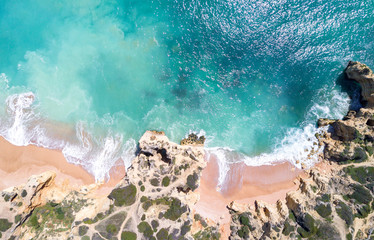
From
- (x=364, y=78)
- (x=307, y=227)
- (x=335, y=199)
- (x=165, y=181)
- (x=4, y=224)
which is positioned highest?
(x=364, y=78)

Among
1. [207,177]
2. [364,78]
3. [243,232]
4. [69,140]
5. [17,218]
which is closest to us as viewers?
[17,218]

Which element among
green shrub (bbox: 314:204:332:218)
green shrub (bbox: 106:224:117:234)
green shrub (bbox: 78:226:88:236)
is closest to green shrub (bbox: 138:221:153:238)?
green shrub (bbox: 106:224:117:234)

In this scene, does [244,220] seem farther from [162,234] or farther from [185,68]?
[185,68]

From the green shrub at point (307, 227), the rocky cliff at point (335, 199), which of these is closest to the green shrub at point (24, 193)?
the rocky cliff at point (335, 199)

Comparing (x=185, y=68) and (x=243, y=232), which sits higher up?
(x=185, y=68)

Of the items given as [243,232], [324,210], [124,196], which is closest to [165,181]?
[124,196]

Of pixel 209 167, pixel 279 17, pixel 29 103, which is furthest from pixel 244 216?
pixel 29 103

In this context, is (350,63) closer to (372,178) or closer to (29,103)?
(372,178)

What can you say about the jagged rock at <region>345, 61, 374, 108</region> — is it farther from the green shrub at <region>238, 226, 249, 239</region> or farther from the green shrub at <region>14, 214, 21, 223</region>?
the green shrub at <region>14, 214, 21, 223</region>
